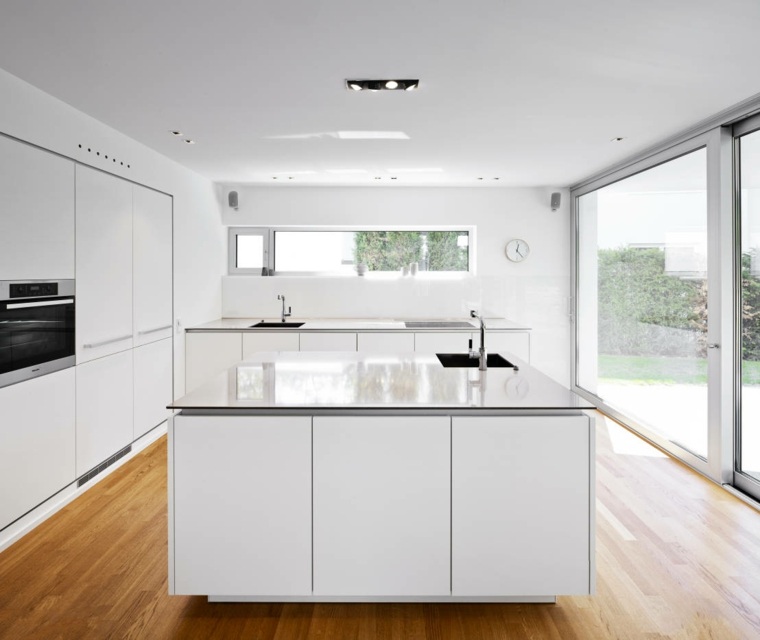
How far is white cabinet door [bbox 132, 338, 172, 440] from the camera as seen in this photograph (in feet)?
13.6

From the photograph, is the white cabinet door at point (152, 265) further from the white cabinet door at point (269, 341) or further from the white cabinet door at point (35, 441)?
the white cabinet door at point (35, 441)

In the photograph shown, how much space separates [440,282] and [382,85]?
339cm

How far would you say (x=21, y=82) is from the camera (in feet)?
9.22

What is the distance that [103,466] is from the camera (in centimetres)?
365

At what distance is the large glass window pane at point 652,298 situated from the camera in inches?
150

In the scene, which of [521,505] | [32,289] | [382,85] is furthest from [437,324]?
[32,289]

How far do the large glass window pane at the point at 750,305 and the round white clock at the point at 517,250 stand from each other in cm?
269

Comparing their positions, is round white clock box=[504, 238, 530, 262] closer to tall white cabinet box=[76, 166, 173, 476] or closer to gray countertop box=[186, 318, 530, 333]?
gray countertop box=[186, 318, 530, 333]

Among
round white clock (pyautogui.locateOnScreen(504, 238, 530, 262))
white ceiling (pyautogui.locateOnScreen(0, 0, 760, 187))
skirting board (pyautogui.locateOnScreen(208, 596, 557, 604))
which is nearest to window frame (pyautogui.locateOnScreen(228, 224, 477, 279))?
round white clock (pyautogui.locateOnScreen(504, 238, 530, 262))

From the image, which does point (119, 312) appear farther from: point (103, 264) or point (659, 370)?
point (659, 370)

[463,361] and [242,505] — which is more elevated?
[463,361]

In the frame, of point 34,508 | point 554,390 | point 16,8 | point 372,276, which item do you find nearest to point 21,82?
point 16,8

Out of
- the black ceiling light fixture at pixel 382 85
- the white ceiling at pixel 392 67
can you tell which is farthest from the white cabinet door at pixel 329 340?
the black ceiling light fixture at pixel 382 85

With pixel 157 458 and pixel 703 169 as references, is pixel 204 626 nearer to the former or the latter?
pixel 157 458
